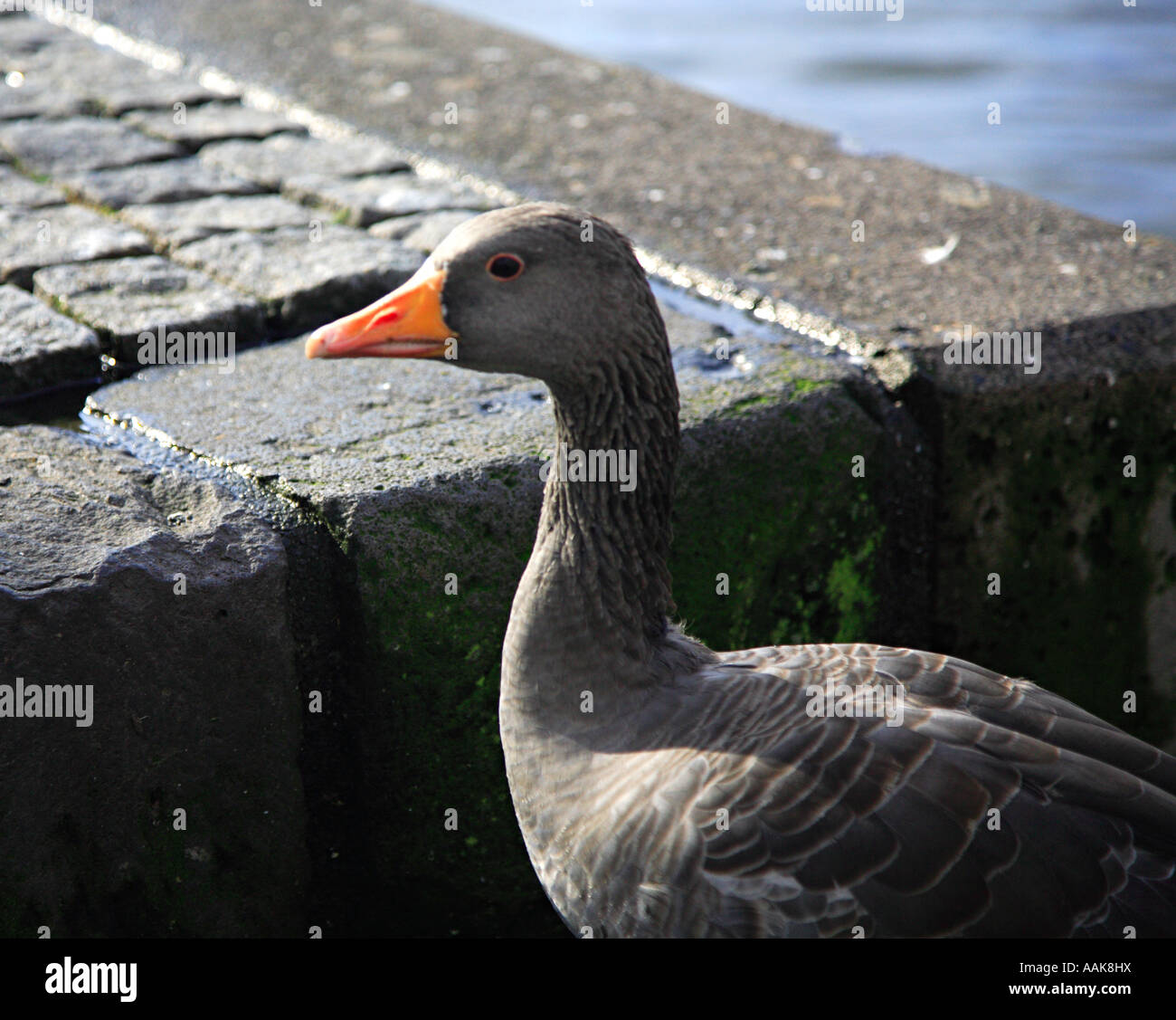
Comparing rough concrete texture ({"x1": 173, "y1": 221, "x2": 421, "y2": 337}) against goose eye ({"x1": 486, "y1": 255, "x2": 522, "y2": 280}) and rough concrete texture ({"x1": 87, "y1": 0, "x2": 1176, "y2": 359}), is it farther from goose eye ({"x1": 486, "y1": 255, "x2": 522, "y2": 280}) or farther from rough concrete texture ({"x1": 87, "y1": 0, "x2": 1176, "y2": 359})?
goose eye ({"x1": 486, "y1": 255, "x2": 522, "y2": 280})

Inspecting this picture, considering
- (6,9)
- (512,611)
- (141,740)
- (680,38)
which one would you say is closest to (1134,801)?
(512,611)

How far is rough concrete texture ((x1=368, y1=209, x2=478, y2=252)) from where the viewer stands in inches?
178

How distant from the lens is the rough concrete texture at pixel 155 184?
15.7 ft

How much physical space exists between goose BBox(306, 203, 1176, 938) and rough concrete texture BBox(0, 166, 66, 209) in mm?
2694

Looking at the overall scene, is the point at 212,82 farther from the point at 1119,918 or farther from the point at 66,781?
the point at 1119,918

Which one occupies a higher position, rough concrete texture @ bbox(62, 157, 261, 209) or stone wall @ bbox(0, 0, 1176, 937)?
rough concrete texture @ bbox(62, 157, 261, 209)

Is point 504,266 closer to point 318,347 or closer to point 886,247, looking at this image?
point 318,347

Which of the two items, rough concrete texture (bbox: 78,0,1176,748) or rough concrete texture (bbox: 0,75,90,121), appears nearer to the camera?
rough concrete texture (bbox: 78,0,1176,748)

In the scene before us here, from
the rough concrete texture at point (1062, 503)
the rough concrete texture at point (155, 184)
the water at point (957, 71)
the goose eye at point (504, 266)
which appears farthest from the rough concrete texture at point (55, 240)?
the water at point (957, 71)

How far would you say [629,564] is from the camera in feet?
9.41

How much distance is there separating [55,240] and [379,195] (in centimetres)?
124

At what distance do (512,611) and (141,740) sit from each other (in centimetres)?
88

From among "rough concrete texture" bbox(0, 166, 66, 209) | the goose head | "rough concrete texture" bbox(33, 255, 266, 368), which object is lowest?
the goose head

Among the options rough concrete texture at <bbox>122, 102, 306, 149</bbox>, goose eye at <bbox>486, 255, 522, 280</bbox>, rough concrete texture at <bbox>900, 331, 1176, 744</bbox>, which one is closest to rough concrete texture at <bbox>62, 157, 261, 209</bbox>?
rough concrete texture at <bbox>122, 102, 306, 149</bbox>
